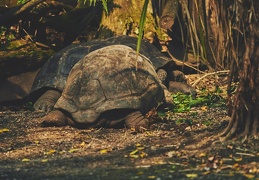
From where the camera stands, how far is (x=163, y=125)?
6.56 metres

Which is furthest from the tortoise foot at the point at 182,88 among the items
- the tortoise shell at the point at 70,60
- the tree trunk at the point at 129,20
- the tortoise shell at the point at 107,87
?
the tortoise shell at the point at 107,87

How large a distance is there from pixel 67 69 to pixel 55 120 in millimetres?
1895

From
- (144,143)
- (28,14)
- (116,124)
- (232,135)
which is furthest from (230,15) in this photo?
(28,14)

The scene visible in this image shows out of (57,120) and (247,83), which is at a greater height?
(247,83)

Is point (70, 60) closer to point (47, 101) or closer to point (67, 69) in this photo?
point (67, 69)

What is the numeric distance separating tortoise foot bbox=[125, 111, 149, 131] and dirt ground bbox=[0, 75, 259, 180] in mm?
69

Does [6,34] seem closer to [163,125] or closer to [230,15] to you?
[163,125]

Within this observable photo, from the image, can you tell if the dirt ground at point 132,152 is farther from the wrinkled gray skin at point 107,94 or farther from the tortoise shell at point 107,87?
the tortoise shell at point 107,87

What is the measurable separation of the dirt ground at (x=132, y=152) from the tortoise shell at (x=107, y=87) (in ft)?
0.76

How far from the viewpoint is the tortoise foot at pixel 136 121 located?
21.1ft

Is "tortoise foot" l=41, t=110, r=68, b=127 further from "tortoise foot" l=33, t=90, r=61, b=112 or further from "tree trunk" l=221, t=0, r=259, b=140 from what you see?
"tree trunk" l=221, t=0, r=259, b=140

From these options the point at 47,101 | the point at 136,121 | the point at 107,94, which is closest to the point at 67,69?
the point at 47,101

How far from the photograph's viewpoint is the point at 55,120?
268 inches

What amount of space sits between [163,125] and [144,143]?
33.3 inches
